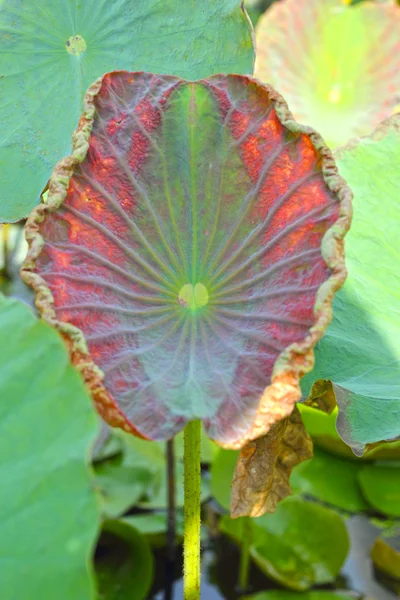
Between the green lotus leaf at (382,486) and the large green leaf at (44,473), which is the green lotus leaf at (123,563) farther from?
the large green leaf at (44,473)

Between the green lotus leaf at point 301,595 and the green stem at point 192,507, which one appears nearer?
the green stem at point 192,507

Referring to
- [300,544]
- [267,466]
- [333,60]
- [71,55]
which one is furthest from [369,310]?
[333,60]

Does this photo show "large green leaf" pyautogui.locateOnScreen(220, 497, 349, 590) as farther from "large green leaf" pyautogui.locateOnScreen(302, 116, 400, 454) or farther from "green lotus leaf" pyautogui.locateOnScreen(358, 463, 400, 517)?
"large green leaf" pyautogui.locateOnScreen(302, 116, 400, 454)

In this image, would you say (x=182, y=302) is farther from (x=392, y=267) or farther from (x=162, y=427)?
(x=392, y=267)

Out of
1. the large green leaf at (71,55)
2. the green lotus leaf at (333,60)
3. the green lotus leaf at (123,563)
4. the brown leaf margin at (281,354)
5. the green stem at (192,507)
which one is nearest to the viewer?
the brown leaf margin at (281,354)

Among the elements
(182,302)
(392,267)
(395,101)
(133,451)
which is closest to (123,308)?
(182,302)

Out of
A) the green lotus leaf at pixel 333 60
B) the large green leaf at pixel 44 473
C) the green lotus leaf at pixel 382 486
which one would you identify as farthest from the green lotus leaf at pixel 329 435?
the large green leaf at pixel 44 473

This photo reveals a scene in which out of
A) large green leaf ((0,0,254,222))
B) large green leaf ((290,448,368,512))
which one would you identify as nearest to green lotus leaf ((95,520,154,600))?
large green leaf ((290,448,368,512))

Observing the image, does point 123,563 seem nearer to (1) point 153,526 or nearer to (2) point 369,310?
(1) point 153,526
